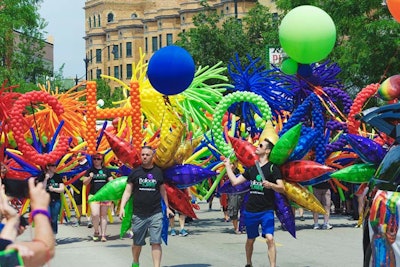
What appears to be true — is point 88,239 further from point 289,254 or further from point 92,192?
point 289,254

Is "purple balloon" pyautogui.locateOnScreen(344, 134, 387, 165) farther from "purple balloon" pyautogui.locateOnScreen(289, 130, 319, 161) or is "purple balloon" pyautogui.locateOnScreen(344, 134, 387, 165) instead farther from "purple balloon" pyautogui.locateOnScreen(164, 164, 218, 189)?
"purple balloon" pyautogui.locateOnScreen(164, 164, 218, 189)

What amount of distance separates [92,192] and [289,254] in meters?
4.84

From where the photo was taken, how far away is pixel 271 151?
1076 centimetres

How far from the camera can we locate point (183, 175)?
1159 centimetres

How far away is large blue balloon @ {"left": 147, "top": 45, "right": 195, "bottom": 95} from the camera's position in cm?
1352

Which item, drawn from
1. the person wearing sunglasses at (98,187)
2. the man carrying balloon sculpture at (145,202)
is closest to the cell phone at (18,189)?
the man carrying balloon sculpture at (145,202)

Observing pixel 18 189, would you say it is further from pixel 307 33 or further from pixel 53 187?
pixel 53 187

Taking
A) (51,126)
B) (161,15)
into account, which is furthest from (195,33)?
(161,15)

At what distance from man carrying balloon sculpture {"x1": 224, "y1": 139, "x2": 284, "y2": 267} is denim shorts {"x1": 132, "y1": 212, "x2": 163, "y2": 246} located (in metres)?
1.07

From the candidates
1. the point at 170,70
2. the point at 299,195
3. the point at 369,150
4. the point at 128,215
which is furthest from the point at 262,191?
the point at 170,70

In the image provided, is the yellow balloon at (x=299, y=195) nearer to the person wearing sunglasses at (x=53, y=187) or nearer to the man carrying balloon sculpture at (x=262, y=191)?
the man carrying balloon sculpture at (x=262, y=191)

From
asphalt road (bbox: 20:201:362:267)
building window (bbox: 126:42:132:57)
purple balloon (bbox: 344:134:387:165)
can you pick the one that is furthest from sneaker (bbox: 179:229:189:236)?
building window (bbox: 126:42:132:57)

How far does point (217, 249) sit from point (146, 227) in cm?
331

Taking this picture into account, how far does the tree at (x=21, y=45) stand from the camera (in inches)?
1334
